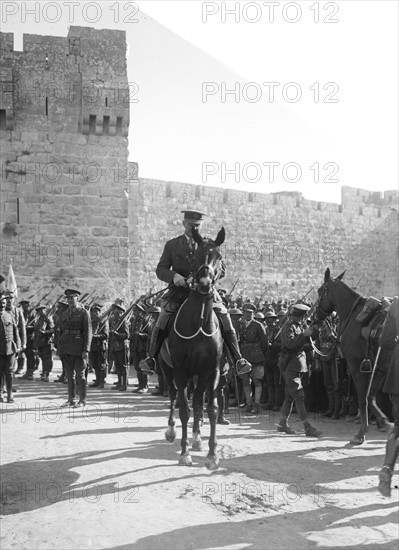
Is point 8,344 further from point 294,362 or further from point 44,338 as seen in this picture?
point 294,362

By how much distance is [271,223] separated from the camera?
28578mm

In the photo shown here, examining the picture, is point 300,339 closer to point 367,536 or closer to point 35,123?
point 367,536

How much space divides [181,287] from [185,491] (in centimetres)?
233

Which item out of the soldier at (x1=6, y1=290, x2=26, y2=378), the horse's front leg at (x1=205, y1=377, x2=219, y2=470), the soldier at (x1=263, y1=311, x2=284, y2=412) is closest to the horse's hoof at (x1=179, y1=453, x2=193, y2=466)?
the horse's front leg at (x1=205, y1=377, x2=219, y2=470)

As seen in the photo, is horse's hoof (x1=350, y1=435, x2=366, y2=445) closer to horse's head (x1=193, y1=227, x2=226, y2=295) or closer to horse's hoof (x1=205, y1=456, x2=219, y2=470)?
horse's hoof (x1=205, y1=456, x2=219, y2=470)

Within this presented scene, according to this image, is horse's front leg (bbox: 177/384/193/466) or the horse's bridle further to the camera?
Result: horse's front leg (bbox: 177/384/193/466)

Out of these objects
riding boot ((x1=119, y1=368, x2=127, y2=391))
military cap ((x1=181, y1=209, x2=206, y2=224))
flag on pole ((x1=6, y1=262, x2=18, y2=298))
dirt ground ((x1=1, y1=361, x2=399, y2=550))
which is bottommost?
dirt ground ((x1=1, y1=361, x2=399, y2=550))

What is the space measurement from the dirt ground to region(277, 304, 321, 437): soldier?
408 millimetres

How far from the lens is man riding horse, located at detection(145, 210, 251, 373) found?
26.2 feet

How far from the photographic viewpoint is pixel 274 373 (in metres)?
12.6

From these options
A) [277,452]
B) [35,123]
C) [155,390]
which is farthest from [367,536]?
[35,123]

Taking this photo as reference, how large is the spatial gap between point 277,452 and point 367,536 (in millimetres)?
2885

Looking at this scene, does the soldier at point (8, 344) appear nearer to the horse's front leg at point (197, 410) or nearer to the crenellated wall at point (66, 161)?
the horse's front leg at point (197, 410)

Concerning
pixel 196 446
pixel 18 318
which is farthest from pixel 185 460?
pixel 18 318
